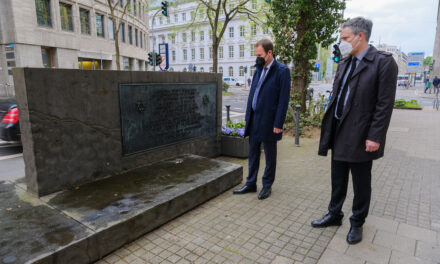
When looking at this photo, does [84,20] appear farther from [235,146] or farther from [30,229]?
[30,229]

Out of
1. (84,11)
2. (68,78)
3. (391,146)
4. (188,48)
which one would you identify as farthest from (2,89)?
(188,48)

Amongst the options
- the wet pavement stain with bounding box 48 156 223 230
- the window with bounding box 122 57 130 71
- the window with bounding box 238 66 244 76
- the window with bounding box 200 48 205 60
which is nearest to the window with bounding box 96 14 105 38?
the window with bounding box 122 57 130 71

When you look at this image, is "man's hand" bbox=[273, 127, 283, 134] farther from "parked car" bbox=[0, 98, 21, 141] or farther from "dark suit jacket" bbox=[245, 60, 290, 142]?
"parked car" bbox=[0, 98, 21, 141]

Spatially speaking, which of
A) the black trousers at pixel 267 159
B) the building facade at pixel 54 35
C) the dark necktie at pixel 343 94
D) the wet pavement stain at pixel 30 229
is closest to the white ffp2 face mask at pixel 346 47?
the dark necktie at pixel 343 94

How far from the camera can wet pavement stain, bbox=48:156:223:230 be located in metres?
2.94

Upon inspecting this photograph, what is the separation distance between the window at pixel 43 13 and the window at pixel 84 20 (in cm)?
300

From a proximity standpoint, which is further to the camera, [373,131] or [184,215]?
[184,215]

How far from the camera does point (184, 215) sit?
11.7 feet

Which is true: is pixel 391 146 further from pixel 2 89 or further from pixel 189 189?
pixel 2 89

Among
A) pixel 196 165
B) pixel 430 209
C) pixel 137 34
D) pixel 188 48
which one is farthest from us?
pixel 188 48

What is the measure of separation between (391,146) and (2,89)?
25.4 meters

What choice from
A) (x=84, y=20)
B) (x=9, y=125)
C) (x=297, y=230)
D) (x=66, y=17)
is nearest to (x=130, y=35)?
(x=84, y=20)

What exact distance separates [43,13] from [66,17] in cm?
202

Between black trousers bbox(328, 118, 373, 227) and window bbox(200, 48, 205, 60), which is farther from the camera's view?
window bbox(200, 48, 205, 60)
